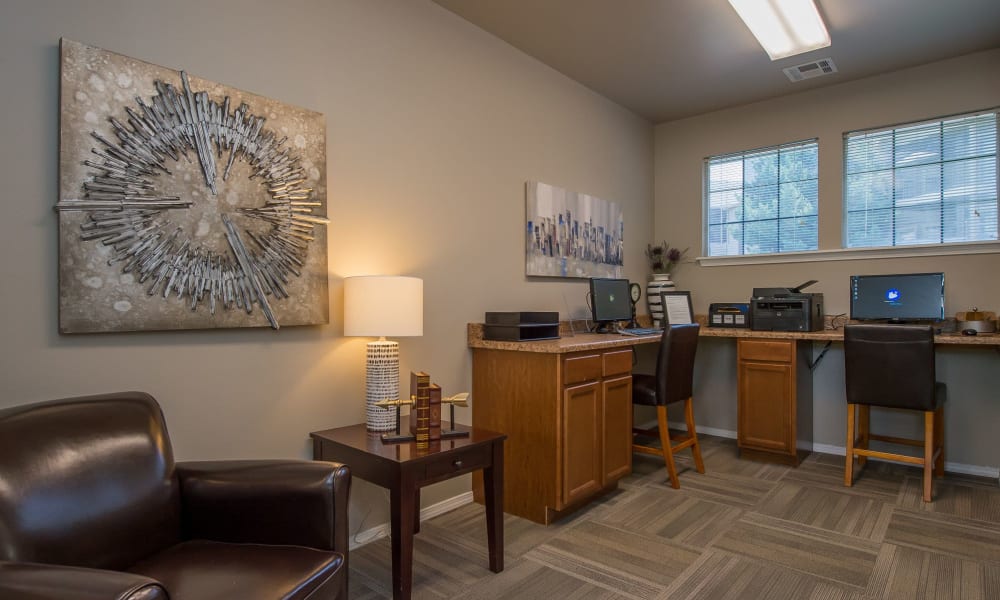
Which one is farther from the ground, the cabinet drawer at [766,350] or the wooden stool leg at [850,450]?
the cabinet drawer at [766,350]

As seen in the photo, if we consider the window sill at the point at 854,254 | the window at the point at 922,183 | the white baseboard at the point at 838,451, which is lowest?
the white baseboard at the point at 838,451

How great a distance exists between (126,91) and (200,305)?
0.74 metres

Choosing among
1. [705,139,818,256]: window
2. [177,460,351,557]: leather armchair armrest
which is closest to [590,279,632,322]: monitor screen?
[705,139,818,256]: window

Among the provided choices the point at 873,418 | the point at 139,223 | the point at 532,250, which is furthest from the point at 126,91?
the point at 873,418

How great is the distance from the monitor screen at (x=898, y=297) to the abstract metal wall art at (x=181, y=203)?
11.3ft

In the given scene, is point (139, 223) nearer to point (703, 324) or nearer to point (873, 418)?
point (703, 324)

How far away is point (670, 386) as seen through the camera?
3.34m

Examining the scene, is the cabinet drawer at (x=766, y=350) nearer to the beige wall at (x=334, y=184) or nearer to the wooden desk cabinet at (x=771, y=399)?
the wooden desk cabinet at (x=771, y=399)

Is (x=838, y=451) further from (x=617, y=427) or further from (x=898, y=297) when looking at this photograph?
(x=617, y=427)

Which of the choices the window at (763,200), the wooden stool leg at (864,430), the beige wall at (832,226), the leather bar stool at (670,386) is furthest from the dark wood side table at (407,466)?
the window at (763,200)

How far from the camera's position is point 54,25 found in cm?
170

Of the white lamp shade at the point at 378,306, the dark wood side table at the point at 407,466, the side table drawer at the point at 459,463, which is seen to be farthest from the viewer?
the white lamp shade at the point at 378,306

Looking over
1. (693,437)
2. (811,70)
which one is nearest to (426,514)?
(693,437)

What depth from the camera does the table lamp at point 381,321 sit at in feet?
7.47
